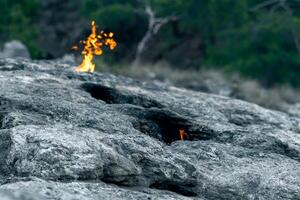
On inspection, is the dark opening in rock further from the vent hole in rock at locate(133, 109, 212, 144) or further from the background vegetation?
the background vegetation

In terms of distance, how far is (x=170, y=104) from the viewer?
10258 mm

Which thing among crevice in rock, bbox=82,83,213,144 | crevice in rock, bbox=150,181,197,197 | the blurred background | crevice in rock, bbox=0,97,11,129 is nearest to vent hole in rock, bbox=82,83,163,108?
crevice in rock, bbox=82,83,213,144

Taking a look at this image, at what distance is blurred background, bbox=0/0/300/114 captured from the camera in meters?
29.7

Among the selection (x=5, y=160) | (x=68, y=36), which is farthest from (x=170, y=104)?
(x=68, y=36)

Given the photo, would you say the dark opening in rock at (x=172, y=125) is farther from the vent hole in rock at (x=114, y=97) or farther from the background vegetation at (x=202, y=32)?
the background vegetation at (x=202, y=32)

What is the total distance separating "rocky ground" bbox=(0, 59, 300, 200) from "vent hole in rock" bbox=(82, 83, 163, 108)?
11 millimetres

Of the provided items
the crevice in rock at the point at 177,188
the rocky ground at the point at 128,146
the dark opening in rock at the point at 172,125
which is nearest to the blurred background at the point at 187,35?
the rocky ground at the point at 128,146

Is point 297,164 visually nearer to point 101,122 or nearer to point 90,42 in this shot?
point 101,122

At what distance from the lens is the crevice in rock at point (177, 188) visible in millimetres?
7434

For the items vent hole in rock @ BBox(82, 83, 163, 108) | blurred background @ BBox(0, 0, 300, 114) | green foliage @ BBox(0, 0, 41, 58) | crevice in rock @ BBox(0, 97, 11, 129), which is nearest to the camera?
crevice in rock @ BBox(0, 97, 11, 129)

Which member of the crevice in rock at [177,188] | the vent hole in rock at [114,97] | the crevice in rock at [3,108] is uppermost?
the crevice in rock at [3,108]

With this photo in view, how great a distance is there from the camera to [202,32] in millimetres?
32031

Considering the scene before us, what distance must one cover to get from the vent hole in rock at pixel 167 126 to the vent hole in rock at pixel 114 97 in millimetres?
922

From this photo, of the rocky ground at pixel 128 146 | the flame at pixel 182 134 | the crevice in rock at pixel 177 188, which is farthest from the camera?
the flame at pixel 182 134
